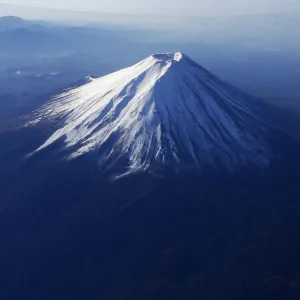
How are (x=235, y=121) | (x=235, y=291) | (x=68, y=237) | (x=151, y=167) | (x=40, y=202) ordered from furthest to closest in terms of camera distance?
1. (x=235, y=121)
2. (x=151, y=167)
3. (x=40, y=202)
4. (x=68, y=237)
5. (x=235, y=291)

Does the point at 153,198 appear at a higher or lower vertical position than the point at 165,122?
Result: lower

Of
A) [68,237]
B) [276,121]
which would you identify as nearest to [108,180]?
[68,237]

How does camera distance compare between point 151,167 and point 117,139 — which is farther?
point 117,139

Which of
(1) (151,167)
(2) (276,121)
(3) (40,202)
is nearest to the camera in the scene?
(3) (40,202)

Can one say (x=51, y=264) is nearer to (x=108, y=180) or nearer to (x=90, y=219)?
(x=90, y=219)

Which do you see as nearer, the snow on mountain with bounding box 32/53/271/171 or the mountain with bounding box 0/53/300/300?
the mountain with bounding box 0/53/300/300

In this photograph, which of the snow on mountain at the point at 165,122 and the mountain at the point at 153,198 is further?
the snow on mountain at the point at 165,122

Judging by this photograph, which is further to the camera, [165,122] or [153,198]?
[165,122]
